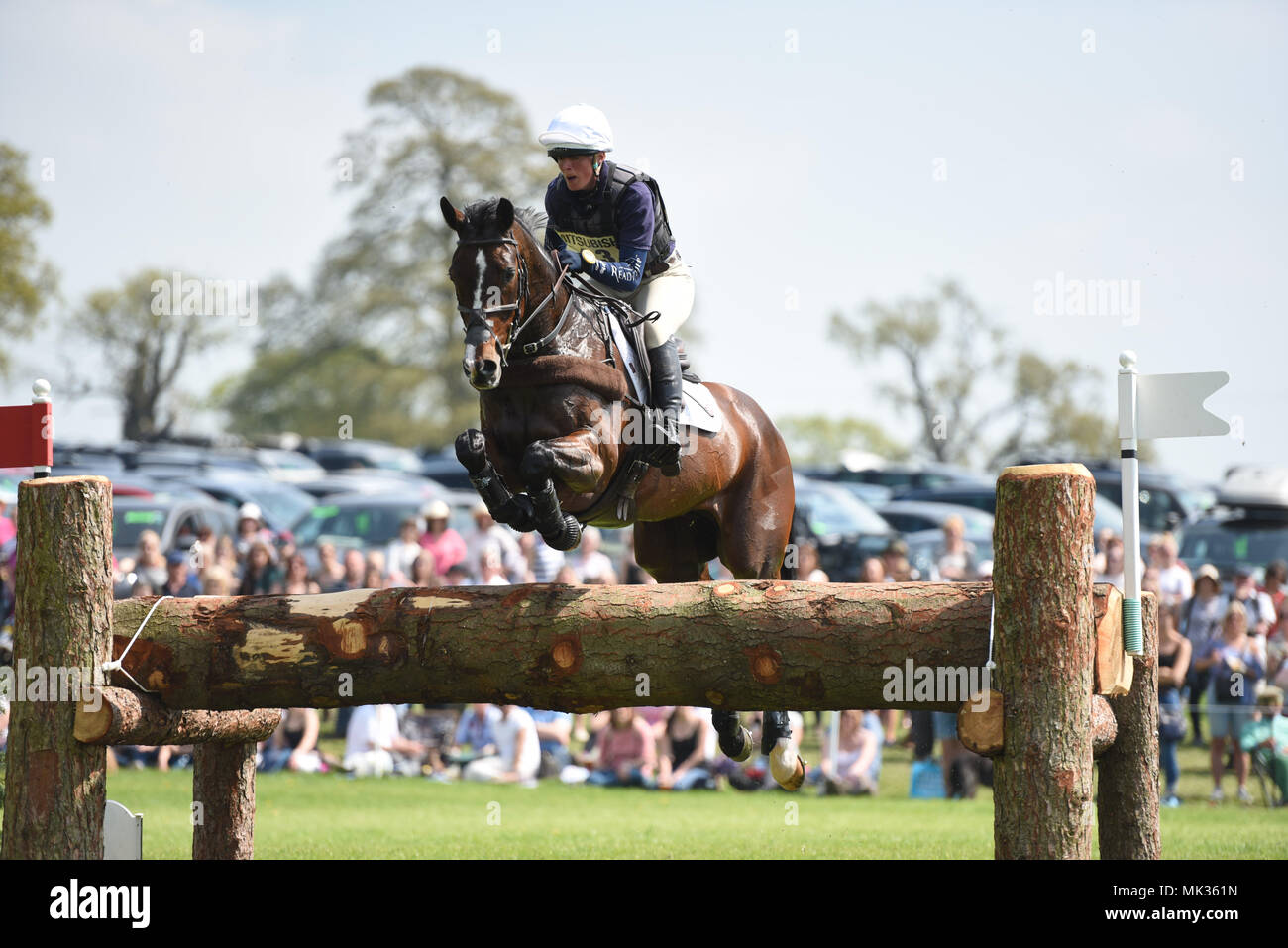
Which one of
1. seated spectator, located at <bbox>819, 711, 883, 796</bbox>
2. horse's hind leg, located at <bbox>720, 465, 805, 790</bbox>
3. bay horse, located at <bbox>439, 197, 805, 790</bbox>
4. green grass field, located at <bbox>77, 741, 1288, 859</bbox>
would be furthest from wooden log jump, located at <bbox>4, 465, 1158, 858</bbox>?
seated spectator, located at <bbox>819, 711, 883, 796</bbox>

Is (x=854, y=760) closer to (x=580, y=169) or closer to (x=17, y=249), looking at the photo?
(x=580, y=169)

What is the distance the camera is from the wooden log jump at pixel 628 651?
14.6ft

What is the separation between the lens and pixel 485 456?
5.36 meters

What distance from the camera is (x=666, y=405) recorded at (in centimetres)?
621

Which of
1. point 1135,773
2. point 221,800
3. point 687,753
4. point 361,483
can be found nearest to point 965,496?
point 361,483

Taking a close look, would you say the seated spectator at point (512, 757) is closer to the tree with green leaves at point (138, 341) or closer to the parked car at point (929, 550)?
the parked car at point (929, 550)

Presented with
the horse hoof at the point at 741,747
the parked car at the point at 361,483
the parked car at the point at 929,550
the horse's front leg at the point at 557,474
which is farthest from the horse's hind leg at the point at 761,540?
the parked car at the point at 361,483

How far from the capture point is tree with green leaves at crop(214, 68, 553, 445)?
40.8 metres

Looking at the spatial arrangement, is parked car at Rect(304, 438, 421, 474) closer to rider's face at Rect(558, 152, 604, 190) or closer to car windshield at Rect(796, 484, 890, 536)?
car windshield at Rect(796, 484, 890, 536)

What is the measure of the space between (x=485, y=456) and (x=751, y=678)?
4.44 feet

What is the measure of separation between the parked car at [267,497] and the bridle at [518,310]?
13.8 m

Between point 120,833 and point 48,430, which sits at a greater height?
point 48,430

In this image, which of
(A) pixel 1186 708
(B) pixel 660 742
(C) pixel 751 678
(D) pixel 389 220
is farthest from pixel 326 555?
(D) pixel 389 220

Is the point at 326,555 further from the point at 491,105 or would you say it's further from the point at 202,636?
the point at 491,105
